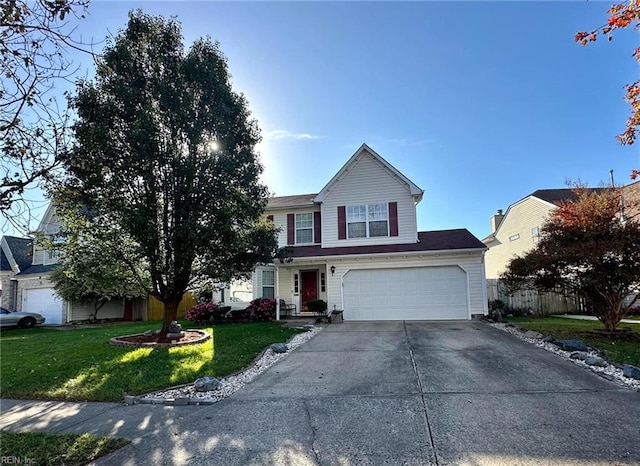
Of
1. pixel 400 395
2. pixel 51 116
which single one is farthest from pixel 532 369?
pixel 51 116

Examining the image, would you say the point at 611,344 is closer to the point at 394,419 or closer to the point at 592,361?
the point at 592,361

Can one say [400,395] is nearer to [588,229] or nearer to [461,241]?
[588,229]

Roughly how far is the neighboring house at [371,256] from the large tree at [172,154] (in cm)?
472

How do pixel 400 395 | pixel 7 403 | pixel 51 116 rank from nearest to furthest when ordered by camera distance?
pixel 51 116
pixel 400 395
pixel 7 403

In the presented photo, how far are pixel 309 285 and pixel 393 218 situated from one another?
5.22 m

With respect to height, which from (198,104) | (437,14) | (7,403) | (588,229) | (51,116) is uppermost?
(437,14)

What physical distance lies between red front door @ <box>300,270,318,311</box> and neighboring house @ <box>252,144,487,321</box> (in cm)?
5

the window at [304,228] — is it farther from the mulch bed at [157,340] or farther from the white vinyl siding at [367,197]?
the mulch bed at [157,340]

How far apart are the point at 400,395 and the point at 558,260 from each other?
7.31m

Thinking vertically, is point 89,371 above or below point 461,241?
below

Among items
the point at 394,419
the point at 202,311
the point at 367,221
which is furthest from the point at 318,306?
the point at 394,419

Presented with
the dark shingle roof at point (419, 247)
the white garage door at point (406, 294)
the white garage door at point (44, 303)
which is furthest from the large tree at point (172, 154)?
the white garage door at point (44, 303)

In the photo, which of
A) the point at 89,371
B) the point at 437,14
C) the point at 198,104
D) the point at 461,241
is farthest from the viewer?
the point at 461,241

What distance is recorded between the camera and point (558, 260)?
1034cm
